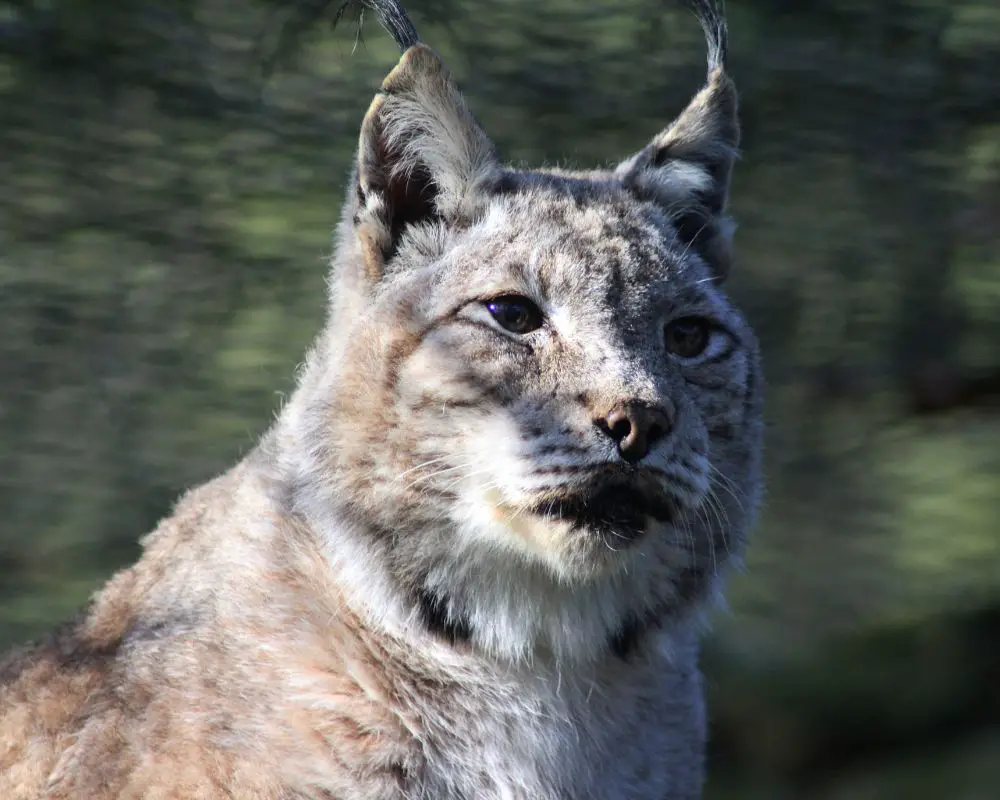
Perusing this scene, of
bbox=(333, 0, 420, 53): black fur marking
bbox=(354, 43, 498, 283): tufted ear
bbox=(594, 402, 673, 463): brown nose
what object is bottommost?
bbox=(594, 402, 673, 463): brown nose

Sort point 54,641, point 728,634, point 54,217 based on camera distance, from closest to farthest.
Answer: point 54,641
point 54,217
point 728,634

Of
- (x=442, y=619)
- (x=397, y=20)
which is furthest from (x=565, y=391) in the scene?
(x=397, y=20)

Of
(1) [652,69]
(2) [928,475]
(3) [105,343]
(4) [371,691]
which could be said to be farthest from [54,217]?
(2) [928,475]

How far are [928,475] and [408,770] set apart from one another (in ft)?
14.2

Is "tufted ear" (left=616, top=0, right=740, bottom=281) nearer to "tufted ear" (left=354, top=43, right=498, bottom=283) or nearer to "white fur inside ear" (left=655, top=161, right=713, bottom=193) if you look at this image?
"white fur inside ear" (left=655, top=161, right=713, bottom=193)

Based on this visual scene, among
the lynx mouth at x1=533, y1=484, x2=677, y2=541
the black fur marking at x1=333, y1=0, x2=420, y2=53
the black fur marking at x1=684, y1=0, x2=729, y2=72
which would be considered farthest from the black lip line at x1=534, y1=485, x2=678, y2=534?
the black fur marking at x1=684, y1=0, x2=729, y2=72

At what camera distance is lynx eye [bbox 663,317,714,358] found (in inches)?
148

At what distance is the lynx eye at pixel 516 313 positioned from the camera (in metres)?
3.60

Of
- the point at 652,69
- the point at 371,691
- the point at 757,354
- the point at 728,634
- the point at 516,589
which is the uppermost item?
the point at 652,69

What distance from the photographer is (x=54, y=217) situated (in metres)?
6.62

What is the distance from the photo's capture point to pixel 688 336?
3.81 metres

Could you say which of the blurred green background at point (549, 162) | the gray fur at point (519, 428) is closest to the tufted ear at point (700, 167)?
the gray fur at point (519, 428)

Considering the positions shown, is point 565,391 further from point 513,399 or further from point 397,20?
point 397,20

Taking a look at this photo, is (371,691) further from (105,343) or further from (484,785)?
(105,343)
